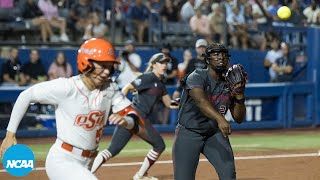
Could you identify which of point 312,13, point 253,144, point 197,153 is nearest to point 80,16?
point 253,144

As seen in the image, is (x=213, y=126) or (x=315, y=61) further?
(x=315, y=61)

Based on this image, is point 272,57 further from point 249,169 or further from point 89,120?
point 89,120

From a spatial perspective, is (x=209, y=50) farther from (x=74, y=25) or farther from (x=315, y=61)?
(x=315, y=61)

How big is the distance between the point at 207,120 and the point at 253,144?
7587 millimetres

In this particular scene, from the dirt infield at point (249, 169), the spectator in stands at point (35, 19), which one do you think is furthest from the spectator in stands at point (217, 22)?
the dirt infield at point (249, 169)

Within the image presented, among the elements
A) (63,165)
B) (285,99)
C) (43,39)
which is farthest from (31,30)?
(63,165)

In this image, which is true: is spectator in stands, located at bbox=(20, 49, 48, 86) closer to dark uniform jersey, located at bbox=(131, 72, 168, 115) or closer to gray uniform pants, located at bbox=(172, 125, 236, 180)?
dark uniform jersey, located at bbox=(131, 72, 168, 115)

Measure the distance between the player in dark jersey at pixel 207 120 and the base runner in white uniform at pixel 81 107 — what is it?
1202 mm

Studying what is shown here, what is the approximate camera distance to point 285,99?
Result: 59.1ft

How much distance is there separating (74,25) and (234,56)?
4.07 meters

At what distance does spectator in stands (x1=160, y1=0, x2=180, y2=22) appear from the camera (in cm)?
1902

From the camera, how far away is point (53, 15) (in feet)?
57.0

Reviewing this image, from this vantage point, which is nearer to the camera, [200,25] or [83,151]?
[83,151]

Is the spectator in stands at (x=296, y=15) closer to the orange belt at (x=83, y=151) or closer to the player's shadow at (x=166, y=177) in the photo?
the player's shadow at (x=166, y=177)
